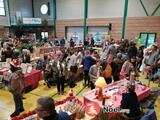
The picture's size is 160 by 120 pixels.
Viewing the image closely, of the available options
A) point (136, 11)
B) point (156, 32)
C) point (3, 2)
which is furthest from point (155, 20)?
point (3, 2)

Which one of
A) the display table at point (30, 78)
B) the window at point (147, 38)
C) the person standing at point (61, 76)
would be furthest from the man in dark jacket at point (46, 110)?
the window at point (147, 38)

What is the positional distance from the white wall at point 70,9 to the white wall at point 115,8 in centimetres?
120

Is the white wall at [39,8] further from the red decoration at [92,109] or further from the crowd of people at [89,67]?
the red decoration at [92,109]

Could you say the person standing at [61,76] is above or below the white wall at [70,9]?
below

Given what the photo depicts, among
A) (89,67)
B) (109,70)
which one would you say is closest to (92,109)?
(109,70)

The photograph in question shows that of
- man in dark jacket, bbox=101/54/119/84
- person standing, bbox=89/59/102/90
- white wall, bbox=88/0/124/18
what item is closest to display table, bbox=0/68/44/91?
person standing, bbox=89/59/102/90

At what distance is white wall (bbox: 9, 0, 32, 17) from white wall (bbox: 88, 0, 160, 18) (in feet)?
27.7

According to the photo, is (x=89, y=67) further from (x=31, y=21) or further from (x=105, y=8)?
(x=31, y=21)

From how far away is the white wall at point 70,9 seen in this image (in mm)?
18688

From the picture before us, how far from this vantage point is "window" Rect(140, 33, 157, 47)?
14198 mm

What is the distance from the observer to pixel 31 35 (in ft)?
62.4

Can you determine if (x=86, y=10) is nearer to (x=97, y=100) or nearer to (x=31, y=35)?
(x=31, y=35)

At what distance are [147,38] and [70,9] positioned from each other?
29.5 ft

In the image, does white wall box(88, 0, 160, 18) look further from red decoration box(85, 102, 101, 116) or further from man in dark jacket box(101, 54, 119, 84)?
red decoration box(85, 102, 101, 116)
